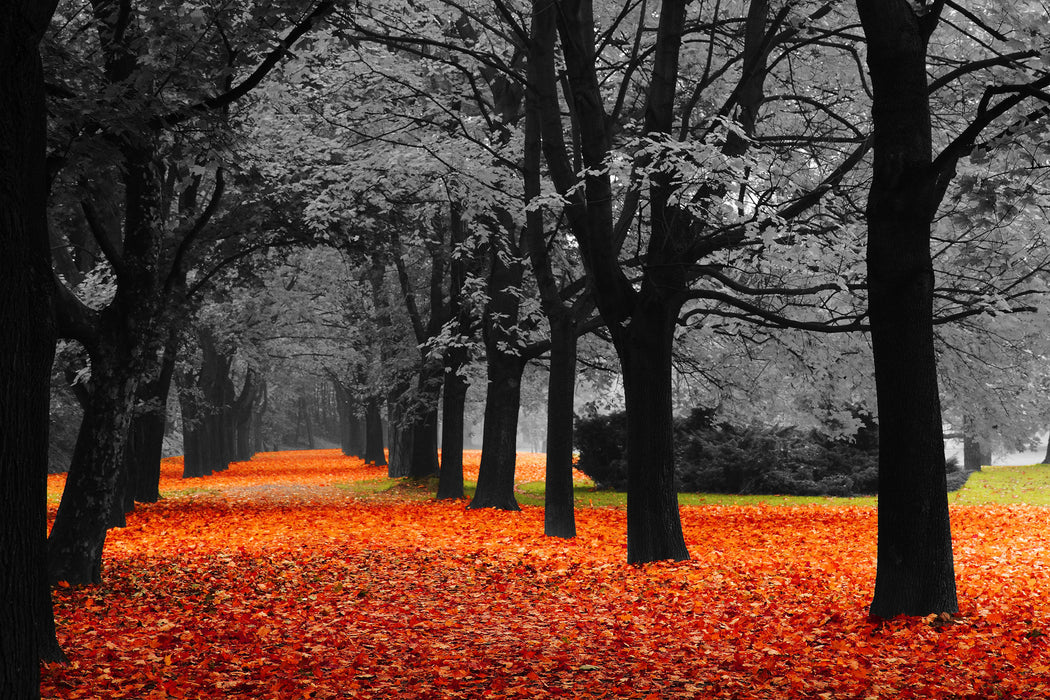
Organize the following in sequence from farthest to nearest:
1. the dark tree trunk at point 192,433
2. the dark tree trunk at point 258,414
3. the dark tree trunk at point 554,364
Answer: the dark tree trunk at point 258,414 < the dark tree trunk at point 192,433 < the dark tree trunk at point 554,364

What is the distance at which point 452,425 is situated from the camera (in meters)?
20.8

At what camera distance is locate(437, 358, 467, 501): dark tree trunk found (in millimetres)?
20812

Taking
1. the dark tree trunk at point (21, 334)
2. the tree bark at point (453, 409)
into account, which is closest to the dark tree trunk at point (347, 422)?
the tree bark at point (453, 409)

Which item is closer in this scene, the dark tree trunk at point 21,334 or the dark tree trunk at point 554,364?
the dark tree trunk at point 21,334

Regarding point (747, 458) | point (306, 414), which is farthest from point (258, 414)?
point (747, 458)

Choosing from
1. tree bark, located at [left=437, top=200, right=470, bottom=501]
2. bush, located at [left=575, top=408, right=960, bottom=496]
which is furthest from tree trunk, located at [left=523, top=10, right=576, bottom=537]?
bush, located at [left=575, top=408, right=960, bottom=496]

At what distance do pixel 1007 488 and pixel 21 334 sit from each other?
2793cm

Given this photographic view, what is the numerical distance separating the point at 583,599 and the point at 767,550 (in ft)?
14.4

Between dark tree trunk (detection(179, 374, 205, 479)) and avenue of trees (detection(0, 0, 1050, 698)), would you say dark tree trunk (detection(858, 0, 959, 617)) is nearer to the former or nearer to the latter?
avenue of trees (detection(0, 0, 1050, 698))

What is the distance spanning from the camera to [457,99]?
15.5 m

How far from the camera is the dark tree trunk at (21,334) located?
412 centimetres

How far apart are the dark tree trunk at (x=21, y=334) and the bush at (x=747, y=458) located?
22313mm

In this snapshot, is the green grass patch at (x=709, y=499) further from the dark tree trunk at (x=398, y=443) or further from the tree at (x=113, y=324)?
the tree at (x=113, y=324)

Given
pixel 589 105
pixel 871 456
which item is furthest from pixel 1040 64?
pixel 871 456
